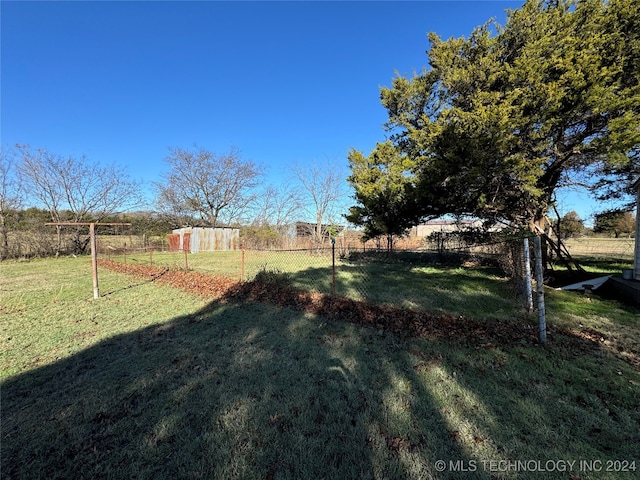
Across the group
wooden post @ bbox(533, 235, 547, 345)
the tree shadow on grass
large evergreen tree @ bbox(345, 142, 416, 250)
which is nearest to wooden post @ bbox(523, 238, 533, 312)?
wooden post @ bbox(533, 235, 547, 345)

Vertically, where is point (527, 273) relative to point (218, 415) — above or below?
above

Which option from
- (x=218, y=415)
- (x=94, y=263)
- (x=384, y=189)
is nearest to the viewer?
(x=218, y=415)

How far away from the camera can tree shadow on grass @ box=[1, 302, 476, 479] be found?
Result: 1.92 m

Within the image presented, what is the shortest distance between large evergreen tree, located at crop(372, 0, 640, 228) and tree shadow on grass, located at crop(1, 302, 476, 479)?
5959 millimetres

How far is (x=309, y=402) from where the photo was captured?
8.52ft

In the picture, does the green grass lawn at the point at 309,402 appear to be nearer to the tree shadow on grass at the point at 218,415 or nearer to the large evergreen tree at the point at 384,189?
the tree shadow on grass at the point at 218,415

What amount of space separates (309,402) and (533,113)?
853cm

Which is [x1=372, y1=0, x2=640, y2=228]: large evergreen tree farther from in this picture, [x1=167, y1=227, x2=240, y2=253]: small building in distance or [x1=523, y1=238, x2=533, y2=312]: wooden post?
[x1=167, y1=227, x2=240, y2=253]: small building in distance

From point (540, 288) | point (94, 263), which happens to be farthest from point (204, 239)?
point (540, 288)

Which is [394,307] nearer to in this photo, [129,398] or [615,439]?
[615,439]

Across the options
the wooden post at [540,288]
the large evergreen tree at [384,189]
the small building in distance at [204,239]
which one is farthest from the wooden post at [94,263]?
the small building in distance at [204,239]

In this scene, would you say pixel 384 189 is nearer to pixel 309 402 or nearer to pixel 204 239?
pixel 309 402

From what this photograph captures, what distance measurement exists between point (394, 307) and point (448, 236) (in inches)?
385

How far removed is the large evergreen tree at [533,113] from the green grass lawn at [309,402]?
14.2 feet
